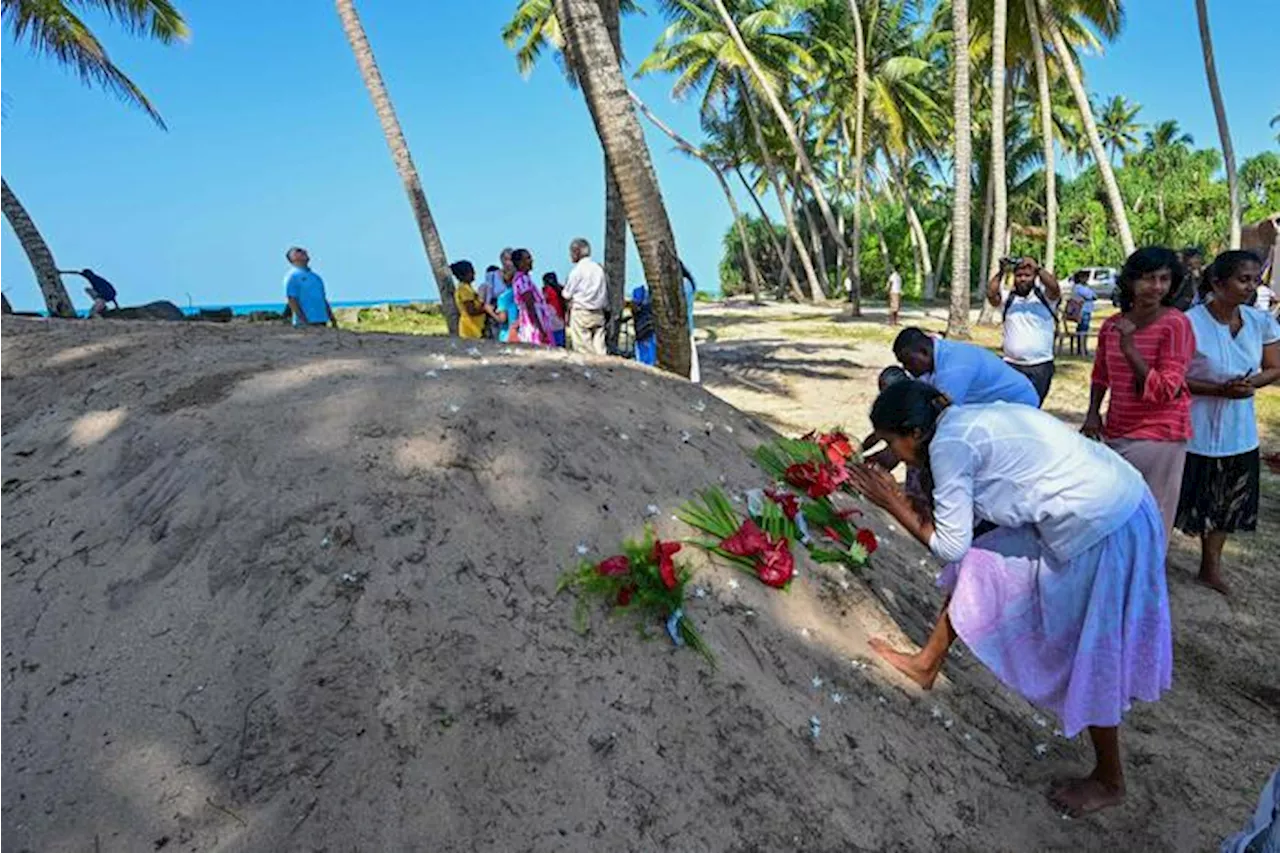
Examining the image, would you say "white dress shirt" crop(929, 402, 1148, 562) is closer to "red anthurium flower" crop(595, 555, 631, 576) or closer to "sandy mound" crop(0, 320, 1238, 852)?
"sandy mound" crop(0, 320, 1238, 852)

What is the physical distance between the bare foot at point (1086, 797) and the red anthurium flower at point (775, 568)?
116cm

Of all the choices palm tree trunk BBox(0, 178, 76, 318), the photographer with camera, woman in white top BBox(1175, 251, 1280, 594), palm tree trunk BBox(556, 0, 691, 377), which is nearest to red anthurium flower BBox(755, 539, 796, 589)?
woman in white top BBox(1175, 251, 1280, 594)

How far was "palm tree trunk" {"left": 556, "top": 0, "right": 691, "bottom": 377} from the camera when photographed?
5070 mm

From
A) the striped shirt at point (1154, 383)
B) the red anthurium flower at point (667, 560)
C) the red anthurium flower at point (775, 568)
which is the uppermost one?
the striped shirt at point (1154, 383)

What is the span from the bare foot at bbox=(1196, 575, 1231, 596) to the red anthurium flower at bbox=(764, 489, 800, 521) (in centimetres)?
279

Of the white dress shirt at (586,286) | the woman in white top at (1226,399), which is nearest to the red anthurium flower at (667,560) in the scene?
the woman in white top at (1226,399)

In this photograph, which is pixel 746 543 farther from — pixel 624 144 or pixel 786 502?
pixel 624 144

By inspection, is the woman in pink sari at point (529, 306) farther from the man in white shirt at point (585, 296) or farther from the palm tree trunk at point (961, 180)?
the palm tree trunk at point (961, 180)

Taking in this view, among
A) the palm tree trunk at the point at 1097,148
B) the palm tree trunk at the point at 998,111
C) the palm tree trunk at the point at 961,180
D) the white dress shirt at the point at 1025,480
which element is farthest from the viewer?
the palm tree trunk at the point at 998,111

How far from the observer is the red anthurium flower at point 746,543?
3.08 m

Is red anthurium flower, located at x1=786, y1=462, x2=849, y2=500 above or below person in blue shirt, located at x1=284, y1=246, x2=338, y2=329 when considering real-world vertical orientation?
below

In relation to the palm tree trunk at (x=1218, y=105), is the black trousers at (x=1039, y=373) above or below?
below

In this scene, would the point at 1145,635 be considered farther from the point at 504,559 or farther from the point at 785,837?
the point at 504,559

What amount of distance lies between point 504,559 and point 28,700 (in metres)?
1.46
